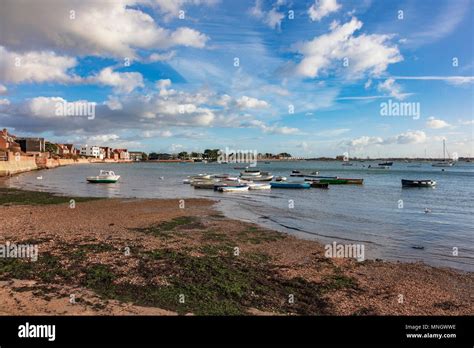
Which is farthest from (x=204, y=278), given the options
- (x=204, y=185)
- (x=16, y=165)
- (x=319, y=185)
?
(x=16, y=165)

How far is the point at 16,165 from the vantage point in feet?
274

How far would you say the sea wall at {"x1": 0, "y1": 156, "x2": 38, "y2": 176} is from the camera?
7312 centimetres

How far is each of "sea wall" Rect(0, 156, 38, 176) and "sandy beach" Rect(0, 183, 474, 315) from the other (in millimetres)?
66462

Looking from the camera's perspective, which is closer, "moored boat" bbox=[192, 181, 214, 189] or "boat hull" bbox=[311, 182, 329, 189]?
"moored boat" bbox=[192, 181, 214, 189]

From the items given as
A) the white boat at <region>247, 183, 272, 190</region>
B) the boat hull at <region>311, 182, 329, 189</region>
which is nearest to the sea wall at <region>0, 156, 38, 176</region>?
the white boat at <region>247, 183, 272, 190</region>

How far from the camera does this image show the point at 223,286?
10.4m

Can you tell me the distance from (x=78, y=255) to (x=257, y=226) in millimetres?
12167

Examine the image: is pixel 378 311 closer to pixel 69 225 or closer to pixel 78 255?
pixel 78 255

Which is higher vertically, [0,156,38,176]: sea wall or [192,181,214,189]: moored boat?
[0,156,38,176]: sea wall

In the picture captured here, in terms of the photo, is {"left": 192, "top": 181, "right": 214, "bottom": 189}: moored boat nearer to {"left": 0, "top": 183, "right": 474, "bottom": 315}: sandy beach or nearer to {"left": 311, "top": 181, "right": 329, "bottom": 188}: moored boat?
{"left": 311, "top": 181, "right": 329, "bottom": 188}: moored boat
